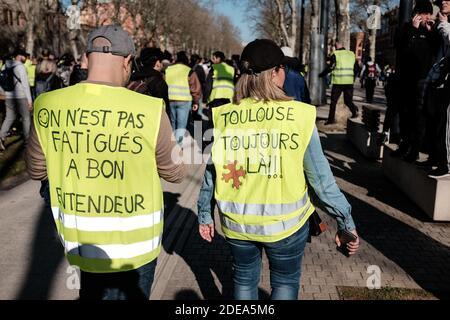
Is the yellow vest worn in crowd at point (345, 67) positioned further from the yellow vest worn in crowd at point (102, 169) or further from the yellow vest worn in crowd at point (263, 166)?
Result: the yellow vest worn in crowd at point (102, 169)

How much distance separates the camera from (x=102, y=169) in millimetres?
2146

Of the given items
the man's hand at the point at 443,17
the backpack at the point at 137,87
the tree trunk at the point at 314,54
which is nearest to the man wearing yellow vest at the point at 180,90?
the backpack at the point at 137,87

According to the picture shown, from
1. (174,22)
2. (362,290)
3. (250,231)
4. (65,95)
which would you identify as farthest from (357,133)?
(174,22)

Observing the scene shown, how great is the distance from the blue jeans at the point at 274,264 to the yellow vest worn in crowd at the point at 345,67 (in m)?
9.67

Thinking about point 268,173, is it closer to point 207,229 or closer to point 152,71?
point 207,229

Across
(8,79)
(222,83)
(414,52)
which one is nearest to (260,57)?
(414,52)

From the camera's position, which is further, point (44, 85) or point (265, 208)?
point (44, 85)

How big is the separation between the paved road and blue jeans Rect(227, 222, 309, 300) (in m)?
1.19

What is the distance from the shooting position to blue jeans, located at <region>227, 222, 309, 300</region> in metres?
2.59

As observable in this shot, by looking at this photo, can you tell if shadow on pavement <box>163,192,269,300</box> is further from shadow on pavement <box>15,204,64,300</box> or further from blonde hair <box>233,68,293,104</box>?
blonde hair <box>233,68,293,104</box>

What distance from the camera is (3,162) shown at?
859 cm

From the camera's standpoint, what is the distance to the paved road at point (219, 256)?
13.0 feet

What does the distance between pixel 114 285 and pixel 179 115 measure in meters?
7.09
